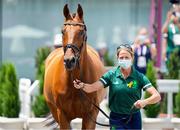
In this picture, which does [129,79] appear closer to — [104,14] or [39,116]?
[39,116]

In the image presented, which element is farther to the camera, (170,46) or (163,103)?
(170,46)

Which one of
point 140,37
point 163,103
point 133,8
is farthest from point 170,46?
point 133,8

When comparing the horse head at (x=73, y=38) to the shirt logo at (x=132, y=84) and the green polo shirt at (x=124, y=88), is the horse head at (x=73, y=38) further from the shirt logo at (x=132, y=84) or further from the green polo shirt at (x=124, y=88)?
the shirt logo at (x=132, y=84)

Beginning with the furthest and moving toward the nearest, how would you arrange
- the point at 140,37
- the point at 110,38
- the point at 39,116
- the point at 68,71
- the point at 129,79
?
the point at 110,38 → the point at 140,37 → the point at 39,116 → the point at 68,71 → the point at 129,79

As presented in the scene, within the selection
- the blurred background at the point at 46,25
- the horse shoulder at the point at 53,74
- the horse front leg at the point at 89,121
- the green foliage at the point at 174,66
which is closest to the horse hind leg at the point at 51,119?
the horse shoulder at the point at 53,74

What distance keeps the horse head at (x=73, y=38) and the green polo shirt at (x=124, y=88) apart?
1.36 ft

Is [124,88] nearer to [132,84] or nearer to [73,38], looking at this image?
[132,84]

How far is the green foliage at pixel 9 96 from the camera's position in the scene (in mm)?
14297

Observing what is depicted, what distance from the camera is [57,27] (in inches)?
824

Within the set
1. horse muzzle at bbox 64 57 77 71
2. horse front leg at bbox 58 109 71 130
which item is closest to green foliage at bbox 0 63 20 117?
horse front leg at bbox 58 109 71 130

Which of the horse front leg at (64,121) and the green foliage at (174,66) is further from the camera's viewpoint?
the green foliage at (174,66)

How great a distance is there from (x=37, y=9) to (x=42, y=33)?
0.61m

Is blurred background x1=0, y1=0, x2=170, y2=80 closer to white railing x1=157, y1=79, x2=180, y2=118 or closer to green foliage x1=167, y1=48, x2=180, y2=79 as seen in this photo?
green foliage x1=167, y1=48, x2=180, y2=79

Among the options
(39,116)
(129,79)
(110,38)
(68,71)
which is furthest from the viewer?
(110,38)
